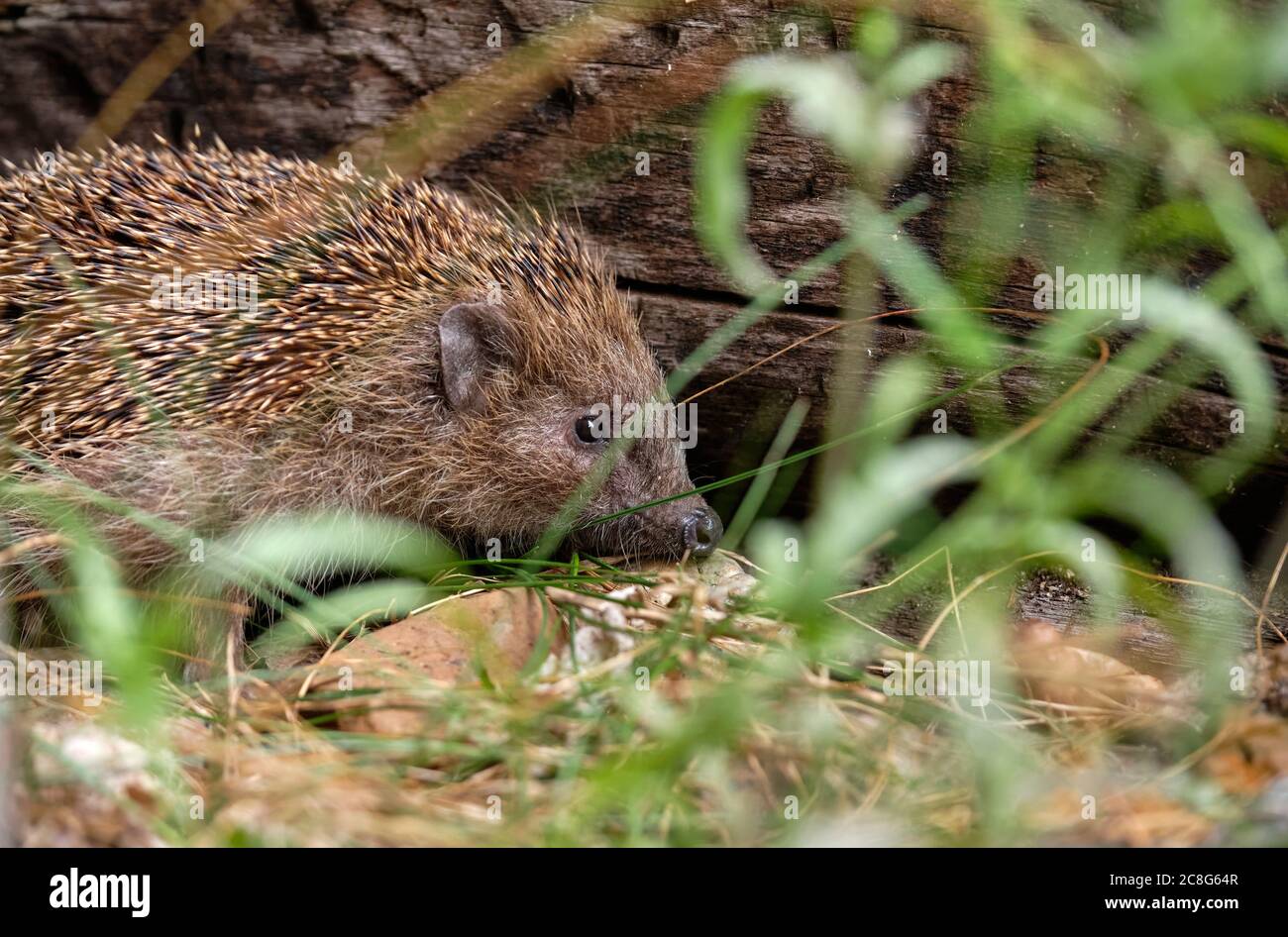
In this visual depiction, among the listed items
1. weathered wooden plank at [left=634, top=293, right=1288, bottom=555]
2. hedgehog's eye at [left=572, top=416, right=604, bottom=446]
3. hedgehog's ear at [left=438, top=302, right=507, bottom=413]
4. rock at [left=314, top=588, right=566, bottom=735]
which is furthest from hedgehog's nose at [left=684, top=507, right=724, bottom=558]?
hedgehog's ear at [left=438, top=302, right=507, bottom=413]

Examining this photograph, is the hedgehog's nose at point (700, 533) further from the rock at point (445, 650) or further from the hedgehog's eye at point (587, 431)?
the rock at point (445, 650)

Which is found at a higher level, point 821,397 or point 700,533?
point 821,397

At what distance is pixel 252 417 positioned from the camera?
17.0 ft

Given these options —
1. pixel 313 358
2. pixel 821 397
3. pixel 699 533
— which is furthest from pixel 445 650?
pixel 821 397

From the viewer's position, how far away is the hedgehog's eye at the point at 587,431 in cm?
566

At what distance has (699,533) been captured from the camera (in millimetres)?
5473

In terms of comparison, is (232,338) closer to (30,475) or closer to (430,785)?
(30,475)

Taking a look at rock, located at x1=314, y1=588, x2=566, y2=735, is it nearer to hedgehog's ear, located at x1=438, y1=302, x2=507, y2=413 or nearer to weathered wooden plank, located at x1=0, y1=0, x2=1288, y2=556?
hedgehog's ear, located at x1=438, y1=302, x2=507, y2=413

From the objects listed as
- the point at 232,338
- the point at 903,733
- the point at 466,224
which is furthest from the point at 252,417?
the point at 903,733

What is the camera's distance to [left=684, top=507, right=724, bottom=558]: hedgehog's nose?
5.47 meters

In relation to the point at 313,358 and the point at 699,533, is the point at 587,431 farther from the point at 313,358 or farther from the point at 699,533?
the point at 313,358

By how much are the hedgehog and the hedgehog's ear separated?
10 millimetres

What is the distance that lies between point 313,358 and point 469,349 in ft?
2.28

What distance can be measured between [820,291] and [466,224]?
1.74 metres
